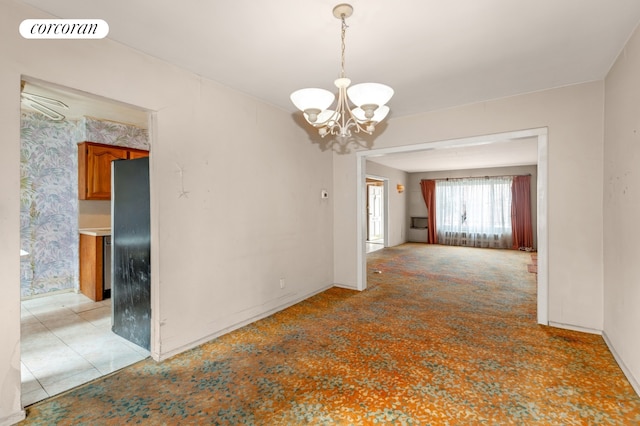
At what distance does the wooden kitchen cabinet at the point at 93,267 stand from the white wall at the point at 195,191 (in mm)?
2230

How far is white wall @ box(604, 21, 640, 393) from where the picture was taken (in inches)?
81.7

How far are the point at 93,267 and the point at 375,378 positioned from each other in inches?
158

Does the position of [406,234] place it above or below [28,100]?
below

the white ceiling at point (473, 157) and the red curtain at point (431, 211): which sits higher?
the white ceiling at point (473, 157)

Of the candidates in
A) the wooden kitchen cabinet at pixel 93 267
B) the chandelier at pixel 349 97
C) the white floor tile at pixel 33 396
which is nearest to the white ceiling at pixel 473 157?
the chandelier at pixel 349 97

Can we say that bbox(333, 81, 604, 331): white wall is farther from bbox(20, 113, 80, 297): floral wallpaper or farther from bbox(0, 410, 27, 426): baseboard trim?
bbox(20, 113, 80, 297): floral wallpaper

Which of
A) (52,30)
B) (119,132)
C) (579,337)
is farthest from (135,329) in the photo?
(579,337)

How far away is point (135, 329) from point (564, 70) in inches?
183

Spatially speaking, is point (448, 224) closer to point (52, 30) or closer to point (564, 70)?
point (564, 70)

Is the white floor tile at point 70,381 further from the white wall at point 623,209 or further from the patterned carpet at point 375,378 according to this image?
the white wall at point 623,209

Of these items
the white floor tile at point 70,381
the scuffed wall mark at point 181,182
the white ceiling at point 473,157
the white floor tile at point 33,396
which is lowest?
the white floor tile at point 70,381

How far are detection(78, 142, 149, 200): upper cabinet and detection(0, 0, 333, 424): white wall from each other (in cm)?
255

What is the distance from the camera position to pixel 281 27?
81.0 inches

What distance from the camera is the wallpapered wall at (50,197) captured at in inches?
157
